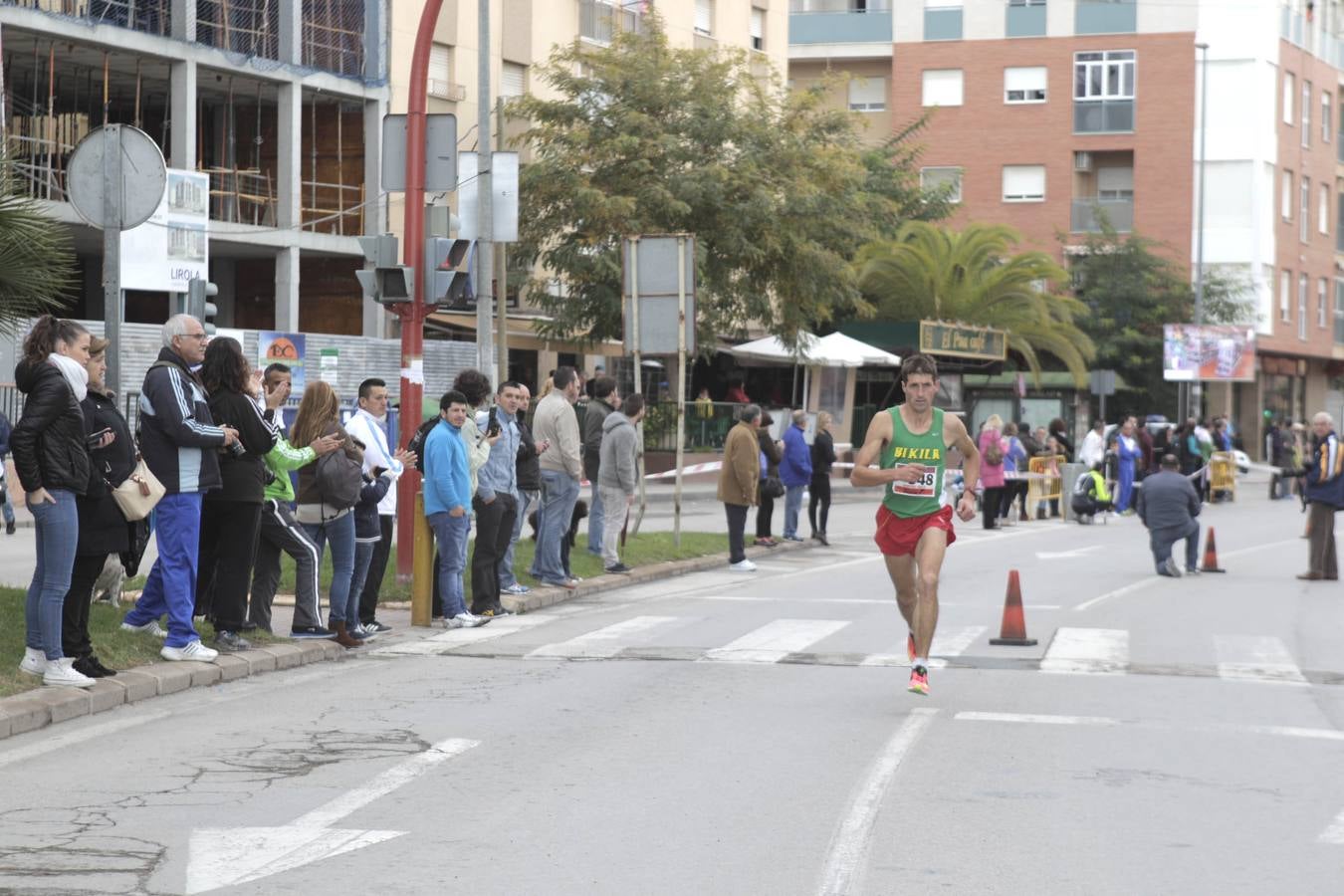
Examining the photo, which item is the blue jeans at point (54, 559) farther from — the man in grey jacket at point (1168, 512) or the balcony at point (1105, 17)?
the balcony at point (1105, 17)

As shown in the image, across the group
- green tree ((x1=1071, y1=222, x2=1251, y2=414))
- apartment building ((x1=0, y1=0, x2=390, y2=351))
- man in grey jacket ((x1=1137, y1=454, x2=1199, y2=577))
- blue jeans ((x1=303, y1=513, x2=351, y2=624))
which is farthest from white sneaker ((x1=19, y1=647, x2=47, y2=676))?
green tree ((x1=1071, y1=222, x2=1251, y2=414))

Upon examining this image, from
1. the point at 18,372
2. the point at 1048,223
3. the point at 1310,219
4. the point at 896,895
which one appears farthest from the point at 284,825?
the point at 1310,219

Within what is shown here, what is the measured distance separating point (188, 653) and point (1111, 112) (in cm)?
5668

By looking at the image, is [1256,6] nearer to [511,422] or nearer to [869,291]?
[869,291]

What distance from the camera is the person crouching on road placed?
19.7 metres

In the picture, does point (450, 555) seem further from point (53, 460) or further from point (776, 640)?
point (53, 460)

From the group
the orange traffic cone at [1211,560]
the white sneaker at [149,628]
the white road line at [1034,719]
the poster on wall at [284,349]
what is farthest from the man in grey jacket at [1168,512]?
the poster on wall at [284,349]

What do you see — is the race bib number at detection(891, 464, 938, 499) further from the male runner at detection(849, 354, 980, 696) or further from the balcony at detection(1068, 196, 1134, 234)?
the balcony at detection(1068, 196, 1134, 234)

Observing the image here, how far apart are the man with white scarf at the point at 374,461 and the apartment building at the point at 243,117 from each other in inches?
810

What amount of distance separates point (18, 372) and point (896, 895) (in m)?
5.73

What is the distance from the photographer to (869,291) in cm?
5144

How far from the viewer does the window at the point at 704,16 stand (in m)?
49.3

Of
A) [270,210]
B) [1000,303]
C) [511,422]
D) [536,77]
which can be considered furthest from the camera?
[1000,303]

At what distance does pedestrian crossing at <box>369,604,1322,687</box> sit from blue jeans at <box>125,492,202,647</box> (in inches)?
73.7
